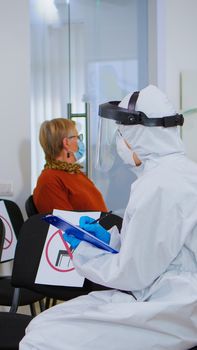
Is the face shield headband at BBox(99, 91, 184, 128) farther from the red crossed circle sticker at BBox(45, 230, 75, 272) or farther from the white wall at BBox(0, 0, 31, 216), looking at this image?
the white wall at BBox(0, 0, 31, 216)

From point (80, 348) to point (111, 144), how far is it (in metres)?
0.95

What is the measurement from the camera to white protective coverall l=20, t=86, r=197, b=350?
4.68 feet

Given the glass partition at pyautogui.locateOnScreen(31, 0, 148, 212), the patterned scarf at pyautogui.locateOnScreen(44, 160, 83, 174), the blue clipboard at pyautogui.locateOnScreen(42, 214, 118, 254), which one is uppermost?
the glass partition at pyautogui.locateOnScreen(31, 0, 148, 212)

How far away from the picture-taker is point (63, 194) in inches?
122

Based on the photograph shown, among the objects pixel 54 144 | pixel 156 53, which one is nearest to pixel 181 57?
pixel 156 53

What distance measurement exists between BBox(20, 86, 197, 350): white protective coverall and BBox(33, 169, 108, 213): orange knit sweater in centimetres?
149

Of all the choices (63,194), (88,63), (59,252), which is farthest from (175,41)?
(59,252)

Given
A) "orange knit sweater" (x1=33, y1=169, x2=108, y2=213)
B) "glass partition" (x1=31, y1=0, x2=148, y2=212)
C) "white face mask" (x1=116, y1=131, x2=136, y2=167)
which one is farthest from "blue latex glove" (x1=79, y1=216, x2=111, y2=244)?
"glass partition" (x1=31, y1=0, x2=148, y2=212)

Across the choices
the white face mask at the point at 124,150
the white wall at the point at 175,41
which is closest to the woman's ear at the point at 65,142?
the white wall at the point at 175,41

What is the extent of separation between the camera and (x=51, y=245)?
7.34 ft

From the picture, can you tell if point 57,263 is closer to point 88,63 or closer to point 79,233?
point 79,233

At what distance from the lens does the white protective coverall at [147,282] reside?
1.43 meters

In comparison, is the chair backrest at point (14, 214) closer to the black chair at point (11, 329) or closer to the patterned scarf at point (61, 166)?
the patterned scarf at point (61, 166)

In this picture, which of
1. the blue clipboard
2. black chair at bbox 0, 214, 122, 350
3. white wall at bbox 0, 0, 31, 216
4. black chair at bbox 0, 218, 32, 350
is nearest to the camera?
the blue clipboard
